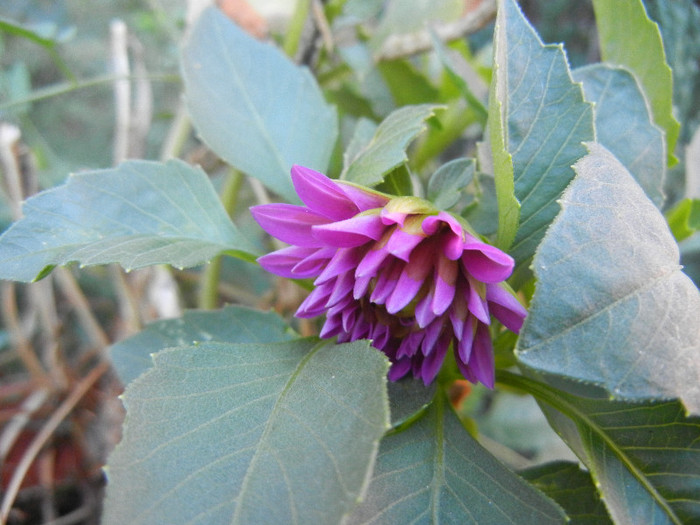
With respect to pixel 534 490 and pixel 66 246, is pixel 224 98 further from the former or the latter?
pixel 534 490

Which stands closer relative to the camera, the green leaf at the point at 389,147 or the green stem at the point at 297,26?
the green leaf at the point at 389,147

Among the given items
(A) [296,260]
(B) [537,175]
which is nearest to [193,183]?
(A) [296,260]

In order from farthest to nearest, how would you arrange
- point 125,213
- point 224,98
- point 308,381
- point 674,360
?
point 224,98 → point 125,213 → point 308,381 → point 674,360

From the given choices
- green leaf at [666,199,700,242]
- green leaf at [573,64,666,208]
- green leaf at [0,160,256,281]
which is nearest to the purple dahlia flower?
green leaf at [0,160,256,281]

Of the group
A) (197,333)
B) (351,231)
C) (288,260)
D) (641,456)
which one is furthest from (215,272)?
(641,456)

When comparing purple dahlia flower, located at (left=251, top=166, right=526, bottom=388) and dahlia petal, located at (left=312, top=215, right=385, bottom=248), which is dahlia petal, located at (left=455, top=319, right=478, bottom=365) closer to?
purple dahlia flower, located at (left=251, top=166, right=526, bottom=388)

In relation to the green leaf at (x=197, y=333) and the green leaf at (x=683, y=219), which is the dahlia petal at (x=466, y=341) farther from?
the green leaf at (x=683, y=219)

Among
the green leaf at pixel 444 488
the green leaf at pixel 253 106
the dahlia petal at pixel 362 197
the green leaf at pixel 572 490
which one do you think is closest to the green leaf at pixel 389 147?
the dahlia petal at pixel 362 197
